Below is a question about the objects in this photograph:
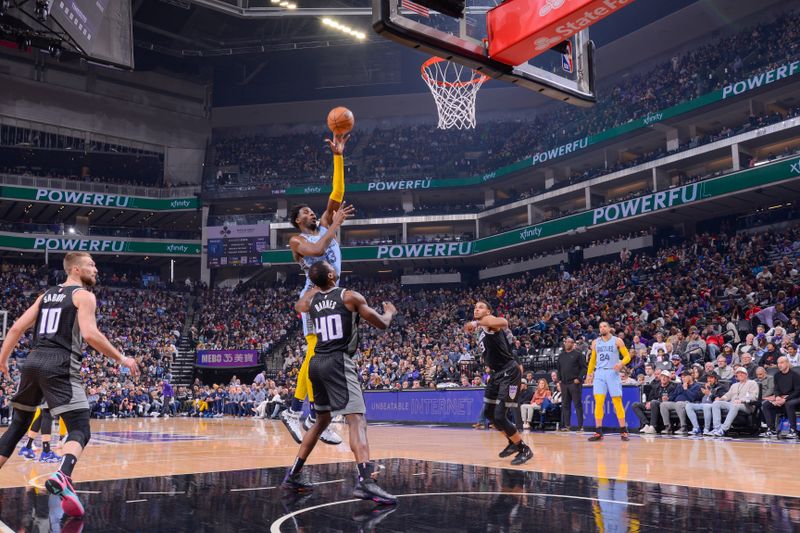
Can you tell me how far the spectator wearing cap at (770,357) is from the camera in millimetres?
13219

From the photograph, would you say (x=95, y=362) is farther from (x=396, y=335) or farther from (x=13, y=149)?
(x=13, y=149)

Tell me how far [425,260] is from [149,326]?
52.6 ft

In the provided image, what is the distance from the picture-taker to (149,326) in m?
37.2

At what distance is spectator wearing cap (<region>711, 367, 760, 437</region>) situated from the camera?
1224cm

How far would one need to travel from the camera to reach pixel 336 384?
5.76 meters

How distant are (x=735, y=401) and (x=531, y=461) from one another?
5883mm

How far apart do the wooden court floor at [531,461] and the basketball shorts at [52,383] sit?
1679 millimetres

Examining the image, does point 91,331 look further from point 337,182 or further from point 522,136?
point 522,136

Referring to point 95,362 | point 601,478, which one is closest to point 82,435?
point 601,478

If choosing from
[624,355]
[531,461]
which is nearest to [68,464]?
[531,461]

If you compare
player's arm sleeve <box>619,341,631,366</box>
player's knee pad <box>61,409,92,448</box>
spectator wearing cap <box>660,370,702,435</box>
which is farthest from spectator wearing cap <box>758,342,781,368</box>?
player's knee pad <box>61,409,92,448</box>

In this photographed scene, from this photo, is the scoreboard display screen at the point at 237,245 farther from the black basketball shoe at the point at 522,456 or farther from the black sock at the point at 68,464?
the black sock at the point at 68,464

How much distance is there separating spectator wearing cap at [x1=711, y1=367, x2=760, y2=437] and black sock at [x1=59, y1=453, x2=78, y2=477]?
434 inches

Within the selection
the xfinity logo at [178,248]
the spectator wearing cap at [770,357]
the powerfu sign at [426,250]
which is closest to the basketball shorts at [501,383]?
the spectator wearing cap at [770,357]
